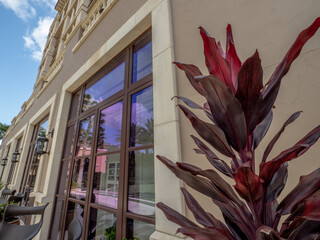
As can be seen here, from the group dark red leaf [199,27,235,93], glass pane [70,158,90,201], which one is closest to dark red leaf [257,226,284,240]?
dark red leaf [199,27,235,93]

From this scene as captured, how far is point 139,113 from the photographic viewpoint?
7.48ft

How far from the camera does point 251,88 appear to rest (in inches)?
22.3

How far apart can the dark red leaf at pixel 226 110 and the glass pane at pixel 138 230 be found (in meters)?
1.55

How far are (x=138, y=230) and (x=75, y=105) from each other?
327 centimetres

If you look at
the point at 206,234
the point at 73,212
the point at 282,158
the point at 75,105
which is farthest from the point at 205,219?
the point at 75,105

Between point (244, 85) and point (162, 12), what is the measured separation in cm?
187

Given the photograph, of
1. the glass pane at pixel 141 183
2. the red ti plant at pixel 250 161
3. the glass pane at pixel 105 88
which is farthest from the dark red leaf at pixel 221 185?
the glass pane at pixel 105 88

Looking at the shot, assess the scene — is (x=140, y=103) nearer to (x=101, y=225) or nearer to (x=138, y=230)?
(x=138, y=230)

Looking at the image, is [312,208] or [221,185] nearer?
[312,208]

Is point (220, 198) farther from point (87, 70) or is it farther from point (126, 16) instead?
point (87, 70)

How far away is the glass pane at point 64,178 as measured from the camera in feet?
11.1

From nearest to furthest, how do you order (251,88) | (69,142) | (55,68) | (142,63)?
(251,88)
(142,63)
(69,142)
(55,68)

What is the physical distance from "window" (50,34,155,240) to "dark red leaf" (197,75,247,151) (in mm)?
1416

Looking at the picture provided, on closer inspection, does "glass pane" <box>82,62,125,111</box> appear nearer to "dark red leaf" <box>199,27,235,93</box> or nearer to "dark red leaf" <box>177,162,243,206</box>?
"dark red leaf" <box>199,27,235,93</box>
